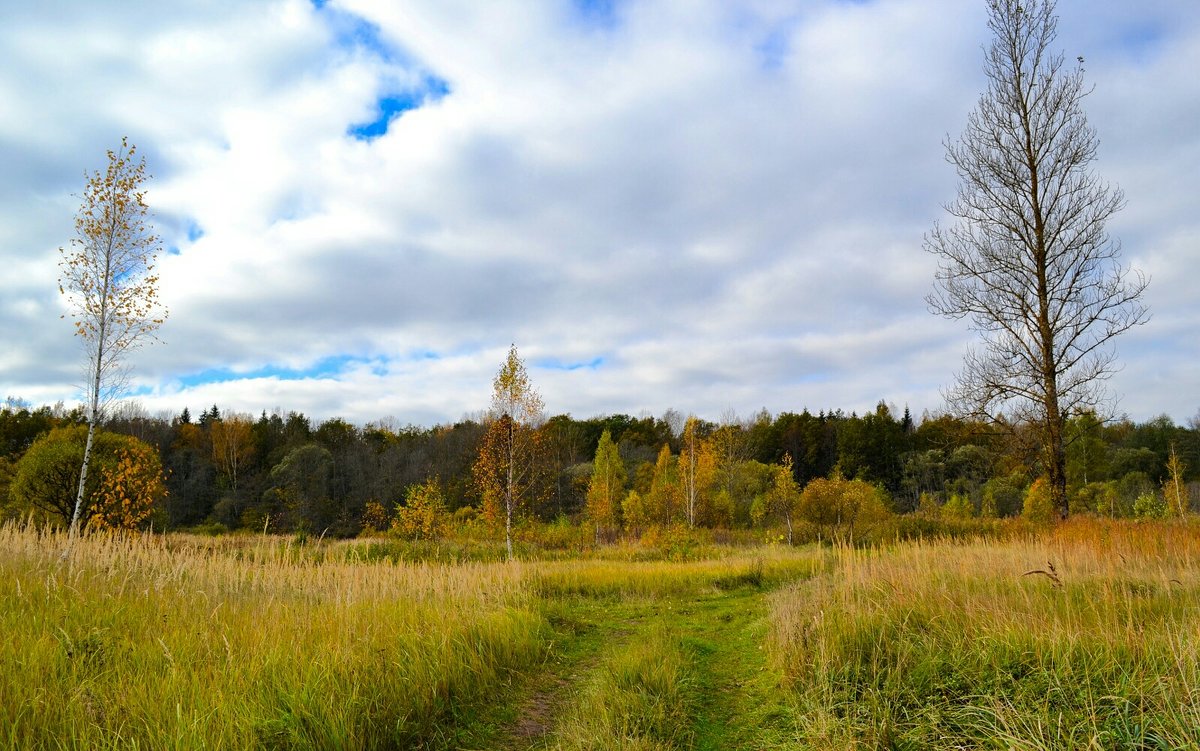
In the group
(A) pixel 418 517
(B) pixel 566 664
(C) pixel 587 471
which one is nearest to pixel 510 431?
(A) pixel 418 517

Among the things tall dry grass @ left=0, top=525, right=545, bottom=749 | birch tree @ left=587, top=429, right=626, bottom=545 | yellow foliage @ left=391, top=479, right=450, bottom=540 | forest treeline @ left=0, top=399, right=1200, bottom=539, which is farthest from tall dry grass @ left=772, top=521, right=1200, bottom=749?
birch tree @ left=587, top=429, right=626, bottom=545

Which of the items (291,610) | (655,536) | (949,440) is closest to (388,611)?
(291,610)

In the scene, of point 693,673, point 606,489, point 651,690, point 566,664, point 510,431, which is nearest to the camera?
point 651,690

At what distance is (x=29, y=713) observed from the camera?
3.23 m

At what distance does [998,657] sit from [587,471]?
51.6 m

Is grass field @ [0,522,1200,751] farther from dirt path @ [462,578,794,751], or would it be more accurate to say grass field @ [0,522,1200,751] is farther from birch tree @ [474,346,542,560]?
birch tree @ [474,346,542,560]

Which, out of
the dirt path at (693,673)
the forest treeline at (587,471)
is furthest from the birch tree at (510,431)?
the dirt path at (693,673)

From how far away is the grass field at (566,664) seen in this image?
341cm

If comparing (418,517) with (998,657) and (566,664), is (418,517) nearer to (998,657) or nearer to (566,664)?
(566,664)

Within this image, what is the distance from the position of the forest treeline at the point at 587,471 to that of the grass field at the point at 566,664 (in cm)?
967

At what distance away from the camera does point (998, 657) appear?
4.46 meters

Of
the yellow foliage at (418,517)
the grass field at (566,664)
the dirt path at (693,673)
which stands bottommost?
the yellow foliage at (418,517)

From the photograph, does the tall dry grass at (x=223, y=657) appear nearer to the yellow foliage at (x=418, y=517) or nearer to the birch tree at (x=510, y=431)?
A: the birch tree at (x=510, y=431)

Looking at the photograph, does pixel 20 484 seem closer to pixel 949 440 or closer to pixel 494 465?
pixel 494 465
